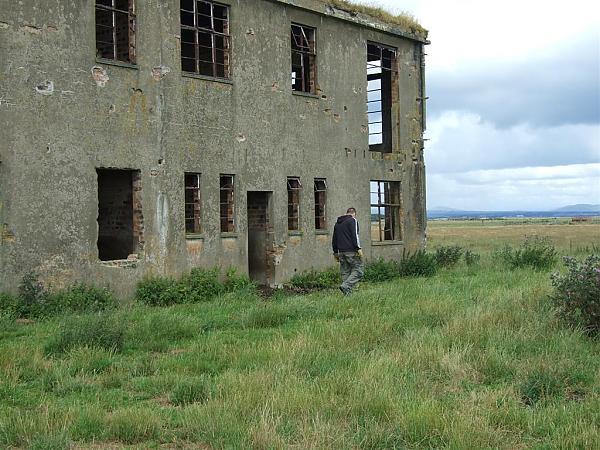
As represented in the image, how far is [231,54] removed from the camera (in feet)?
55.1

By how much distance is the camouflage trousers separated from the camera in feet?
49.1

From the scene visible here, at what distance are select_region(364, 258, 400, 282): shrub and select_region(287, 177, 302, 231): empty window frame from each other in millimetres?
2510

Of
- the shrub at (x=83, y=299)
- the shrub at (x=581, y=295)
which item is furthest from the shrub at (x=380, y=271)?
the shrub at (x=581, y=295)

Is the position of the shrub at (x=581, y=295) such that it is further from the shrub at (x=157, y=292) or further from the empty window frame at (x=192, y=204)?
the empty window frame at (x=192, y=204)

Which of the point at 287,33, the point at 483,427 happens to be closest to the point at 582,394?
the point at 483,427

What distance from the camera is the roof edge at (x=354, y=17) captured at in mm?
18578

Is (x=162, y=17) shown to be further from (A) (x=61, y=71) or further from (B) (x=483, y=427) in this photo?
(B) (x=483, y=427)

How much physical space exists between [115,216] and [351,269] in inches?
223

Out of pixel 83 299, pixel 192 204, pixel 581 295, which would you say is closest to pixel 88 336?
pixel 83 299

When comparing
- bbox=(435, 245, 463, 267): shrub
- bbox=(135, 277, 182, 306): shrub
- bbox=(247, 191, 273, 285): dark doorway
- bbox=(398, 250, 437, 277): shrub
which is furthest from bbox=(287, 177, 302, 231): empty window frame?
bbox=(435, 245, 463, 267): shrub

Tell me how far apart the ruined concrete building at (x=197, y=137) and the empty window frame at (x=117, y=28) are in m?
0.04

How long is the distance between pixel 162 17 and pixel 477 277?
379 inches

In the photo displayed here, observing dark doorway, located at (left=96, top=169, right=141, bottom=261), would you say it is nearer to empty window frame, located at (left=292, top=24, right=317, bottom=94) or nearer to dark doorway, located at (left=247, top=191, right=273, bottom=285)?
dark doorway, located at (left=247, top=191, right=273, bottom=285)

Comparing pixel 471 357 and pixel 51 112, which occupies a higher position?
pixel 51 112
